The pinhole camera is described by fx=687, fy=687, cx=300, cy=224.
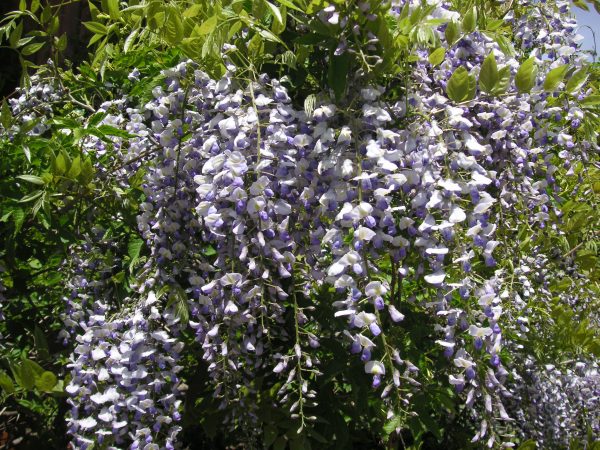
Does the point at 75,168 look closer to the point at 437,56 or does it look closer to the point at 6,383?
the point at 6,383

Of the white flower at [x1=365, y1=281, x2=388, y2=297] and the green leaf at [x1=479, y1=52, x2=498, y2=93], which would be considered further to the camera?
the green leaf at [x1=479, y1=52, x2=498, y2=93]

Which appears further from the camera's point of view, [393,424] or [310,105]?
[393,424]

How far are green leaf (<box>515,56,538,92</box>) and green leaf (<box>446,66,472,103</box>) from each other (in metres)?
0.13

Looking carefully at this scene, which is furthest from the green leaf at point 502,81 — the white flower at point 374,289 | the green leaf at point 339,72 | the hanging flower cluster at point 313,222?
the white flower at point 374,289

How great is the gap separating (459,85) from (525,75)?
6.7 inches

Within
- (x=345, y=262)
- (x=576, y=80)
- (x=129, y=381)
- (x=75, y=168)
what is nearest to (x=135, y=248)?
(x=75, y=168)

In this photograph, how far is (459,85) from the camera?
1780 millimetres

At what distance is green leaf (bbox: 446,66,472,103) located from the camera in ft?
5.81

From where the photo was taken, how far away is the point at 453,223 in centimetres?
169

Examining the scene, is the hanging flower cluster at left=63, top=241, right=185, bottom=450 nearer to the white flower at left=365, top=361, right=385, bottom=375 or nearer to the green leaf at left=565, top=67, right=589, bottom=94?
the white flower at left=365, top=361, right=385, bottom=375

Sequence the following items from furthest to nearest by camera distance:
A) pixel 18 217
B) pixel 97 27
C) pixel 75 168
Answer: pixel 97 27 → pixel 18 217 → pixel 75 168

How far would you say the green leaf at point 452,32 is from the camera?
1.93 meters

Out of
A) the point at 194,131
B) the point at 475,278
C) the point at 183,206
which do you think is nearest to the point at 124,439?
the point at 183,206

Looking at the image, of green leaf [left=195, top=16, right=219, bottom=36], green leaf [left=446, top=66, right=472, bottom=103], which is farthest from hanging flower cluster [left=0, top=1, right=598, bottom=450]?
green leaf [left=195, top=16, right=219, bottom=36]
